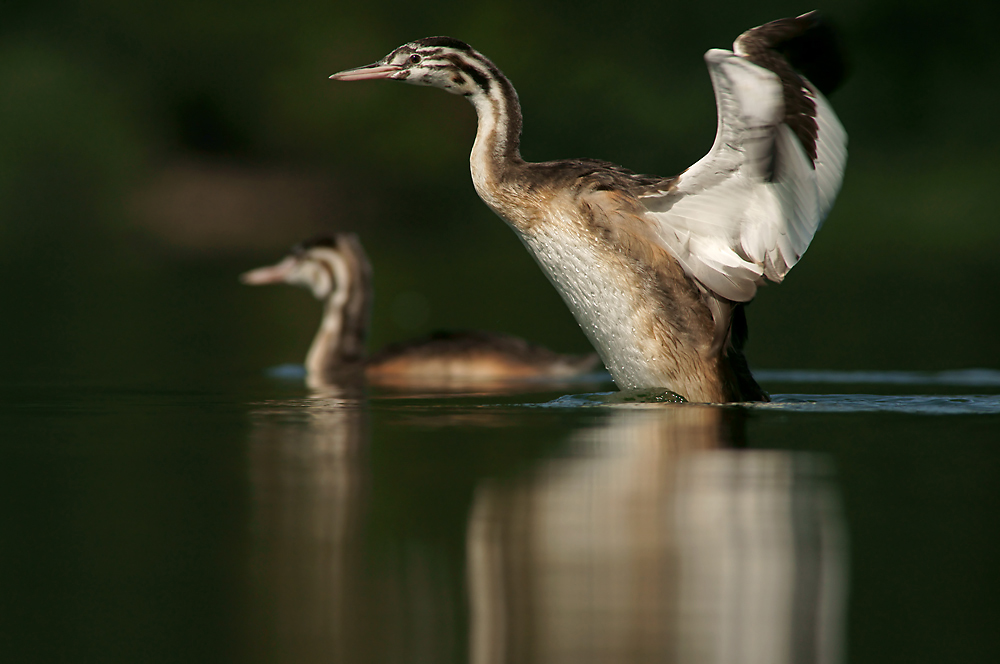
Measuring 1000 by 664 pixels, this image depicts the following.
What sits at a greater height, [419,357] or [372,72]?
[372,72]

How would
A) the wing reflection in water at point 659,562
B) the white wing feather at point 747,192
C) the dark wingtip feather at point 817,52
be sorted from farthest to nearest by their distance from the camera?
the dark wingtip feather at point 817,52 → the white wing feather at point 747,192 → the wing reflection in water at point 659,562

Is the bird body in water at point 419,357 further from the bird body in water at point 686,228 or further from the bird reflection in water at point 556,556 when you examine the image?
the bird reflection in water at point 556,556

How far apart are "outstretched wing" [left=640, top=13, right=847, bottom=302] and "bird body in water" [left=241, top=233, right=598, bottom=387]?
9.63 ft

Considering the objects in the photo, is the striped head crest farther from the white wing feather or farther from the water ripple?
the water ripple

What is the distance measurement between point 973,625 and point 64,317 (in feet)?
40.6

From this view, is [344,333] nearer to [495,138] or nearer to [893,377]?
[495,138]

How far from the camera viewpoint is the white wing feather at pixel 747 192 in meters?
5.69

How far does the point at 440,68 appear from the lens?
7258 millimetres

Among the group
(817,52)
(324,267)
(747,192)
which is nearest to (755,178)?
(747,192)

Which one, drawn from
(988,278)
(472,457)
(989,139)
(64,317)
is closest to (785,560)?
(472,457)

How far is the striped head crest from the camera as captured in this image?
7.21 meters

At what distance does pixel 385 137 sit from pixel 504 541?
106 feet

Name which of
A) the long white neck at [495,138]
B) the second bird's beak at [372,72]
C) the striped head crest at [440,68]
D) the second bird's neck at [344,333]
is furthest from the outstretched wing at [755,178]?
the second bird's neck at [344,333]

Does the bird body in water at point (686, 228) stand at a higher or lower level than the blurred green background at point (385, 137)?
lower
